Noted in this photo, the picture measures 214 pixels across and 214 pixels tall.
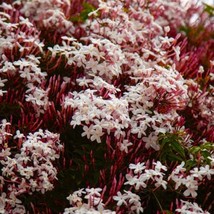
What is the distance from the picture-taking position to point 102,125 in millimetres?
2514

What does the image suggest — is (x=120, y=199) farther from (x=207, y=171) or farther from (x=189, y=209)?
(x=207, y=171)

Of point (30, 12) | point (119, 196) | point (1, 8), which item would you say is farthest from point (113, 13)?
point (119, 196)

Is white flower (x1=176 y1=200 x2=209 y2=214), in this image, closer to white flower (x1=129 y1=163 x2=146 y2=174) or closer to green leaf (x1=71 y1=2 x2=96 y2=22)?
white flower (x1=129 y1=163 x2=146 y2=174)

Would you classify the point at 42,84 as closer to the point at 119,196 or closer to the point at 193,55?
the point at 119,196

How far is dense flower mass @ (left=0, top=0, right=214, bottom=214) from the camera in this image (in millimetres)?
2441

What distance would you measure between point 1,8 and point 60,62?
0.91m

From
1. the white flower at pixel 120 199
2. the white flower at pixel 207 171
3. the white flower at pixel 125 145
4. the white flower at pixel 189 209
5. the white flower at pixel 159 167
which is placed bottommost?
the white flower at pixel 120 199

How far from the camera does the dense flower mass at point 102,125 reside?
2.44 meters

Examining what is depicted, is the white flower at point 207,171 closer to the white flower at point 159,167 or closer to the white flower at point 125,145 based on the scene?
the white flower at point 159,167

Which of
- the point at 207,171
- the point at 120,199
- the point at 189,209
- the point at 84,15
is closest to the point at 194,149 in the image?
the point at 207,171

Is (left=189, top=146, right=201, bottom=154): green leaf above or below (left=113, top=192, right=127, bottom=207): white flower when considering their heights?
above

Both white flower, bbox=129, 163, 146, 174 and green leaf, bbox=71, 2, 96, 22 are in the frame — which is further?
green leaf, bbox=71, 2, 96, 22

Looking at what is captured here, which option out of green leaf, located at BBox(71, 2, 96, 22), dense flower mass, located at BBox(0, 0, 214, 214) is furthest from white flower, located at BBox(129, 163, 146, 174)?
green leaf, located at BBox(71, 2, 96, 22)

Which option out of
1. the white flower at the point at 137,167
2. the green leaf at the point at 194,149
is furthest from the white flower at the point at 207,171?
the white flower at the point at 137,167
